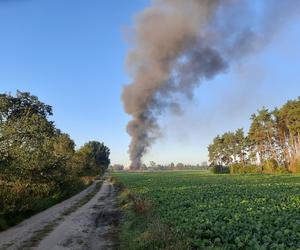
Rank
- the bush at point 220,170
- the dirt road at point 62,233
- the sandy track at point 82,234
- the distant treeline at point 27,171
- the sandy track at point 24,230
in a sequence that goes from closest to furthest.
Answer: the sandy track at point 82,234
the dirt road at point 62,233
the sandy track at point 24,230
the distant treeline at point 27,171
the bush at point 220,170

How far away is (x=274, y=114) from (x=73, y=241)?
89.9 meters

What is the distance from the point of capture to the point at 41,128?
31078 mm

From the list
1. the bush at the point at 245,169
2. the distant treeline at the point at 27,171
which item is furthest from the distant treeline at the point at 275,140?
the distant treeline at the point at 27,171

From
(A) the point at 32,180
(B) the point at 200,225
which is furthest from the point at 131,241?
(A) the point at 32,180

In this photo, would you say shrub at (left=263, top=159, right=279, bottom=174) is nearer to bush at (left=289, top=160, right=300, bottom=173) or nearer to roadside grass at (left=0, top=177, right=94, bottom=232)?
bush at (left=289, top=160, right=300, bottom=173)

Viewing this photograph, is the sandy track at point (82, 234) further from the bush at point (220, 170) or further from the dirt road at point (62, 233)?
the bush at point (220, 170)

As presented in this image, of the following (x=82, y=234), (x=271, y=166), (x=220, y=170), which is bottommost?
(x=82, y=234)

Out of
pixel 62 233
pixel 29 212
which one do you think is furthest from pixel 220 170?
pixel 62 233

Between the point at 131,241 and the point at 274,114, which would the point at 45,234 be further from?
the point at 274,114

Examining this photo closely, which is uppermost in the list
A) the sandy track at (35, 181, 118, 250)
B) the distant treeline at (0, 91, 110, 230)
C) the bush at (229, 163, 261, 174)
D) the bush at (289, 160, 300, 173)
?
the bush at (229, 163, 261, 174)

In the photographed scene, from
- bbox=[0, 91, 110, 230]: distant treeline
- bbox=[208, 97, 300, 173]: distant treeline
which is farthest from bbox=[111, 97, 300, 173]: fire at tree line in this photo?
bbox=[0, 91, 110, 230]: distant treeline

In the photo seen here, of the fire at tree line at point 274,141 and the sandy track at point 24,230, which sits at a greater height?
the fire at tree line at point 274,141

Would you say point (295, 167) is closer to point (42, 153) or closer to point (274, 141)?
point (274, 141)

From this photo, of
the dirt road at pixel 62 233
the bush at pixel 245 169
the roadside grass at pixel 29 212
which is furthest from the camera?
the bush at pixel 245 169
